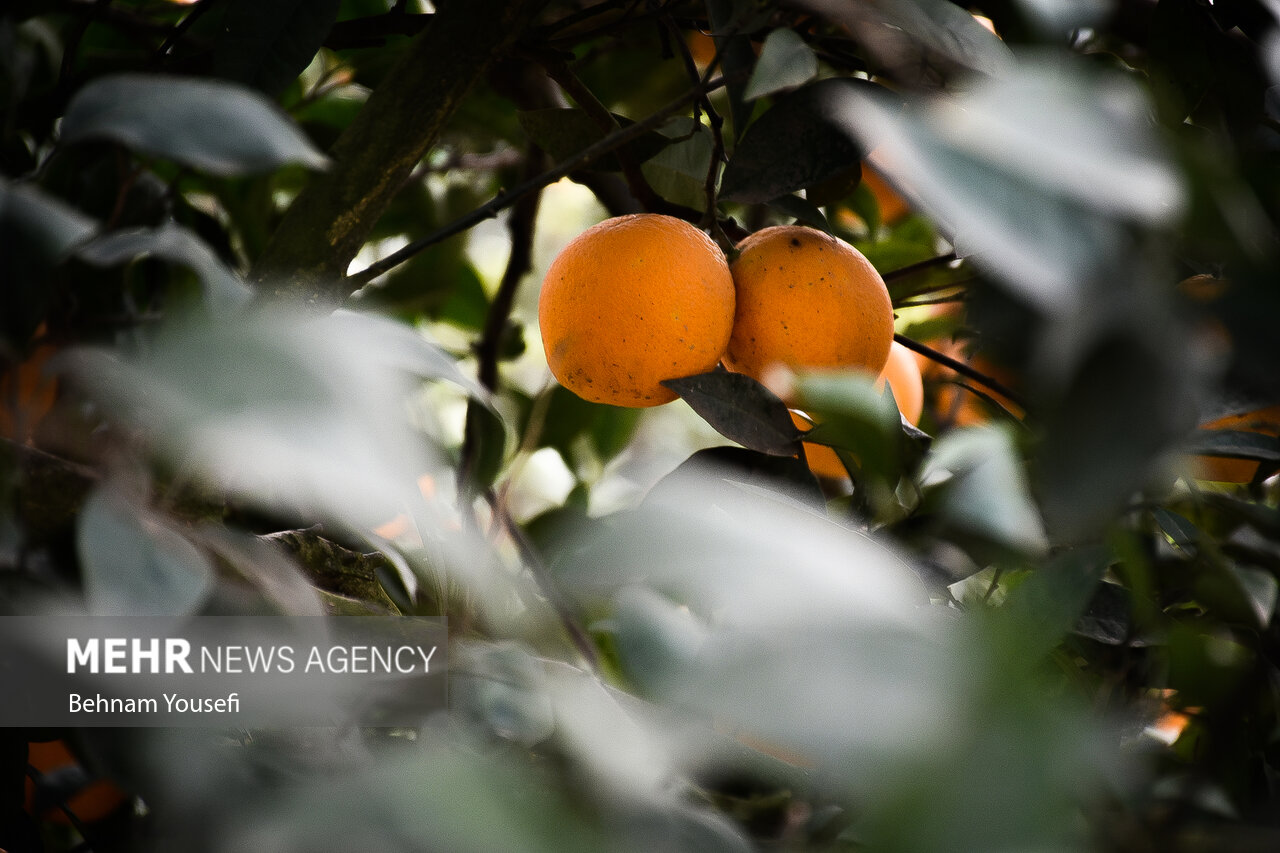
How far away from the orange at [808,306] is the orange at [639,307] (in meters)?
0.02

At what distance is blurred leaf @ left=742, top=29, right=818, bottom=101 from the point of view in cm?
35

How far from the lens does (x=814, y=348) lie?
0.52 metres

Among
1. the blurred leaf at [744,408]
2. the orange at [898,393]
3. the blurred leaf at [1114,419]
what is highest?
the blurred leaf at [1114,419]

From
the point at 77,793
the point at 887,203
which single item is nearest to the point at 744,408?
the point at 77,793

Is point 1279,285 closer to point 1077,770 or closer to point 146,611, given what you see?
point 1077,770

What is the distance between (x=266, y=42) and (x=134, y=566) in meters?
0.37

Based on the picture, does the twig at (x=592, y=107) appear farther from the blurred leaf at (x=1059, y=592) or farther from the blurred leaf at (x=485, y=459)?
the blurred leaf at (x=1059, y=592)

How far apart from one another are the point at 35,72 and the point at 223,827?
607mm

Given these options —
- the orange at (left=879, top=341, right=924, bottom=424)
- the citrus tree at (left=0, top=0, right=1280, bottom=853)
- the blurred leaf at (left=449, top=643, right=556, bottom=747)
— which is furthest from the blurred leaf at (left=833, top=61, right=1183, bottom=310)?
the orange at (left=879, top=341, right=924, bottom=424)

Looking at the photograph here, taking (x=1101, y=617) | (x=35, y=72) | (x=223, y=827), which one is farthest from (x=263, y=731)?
(x=35, y=72)

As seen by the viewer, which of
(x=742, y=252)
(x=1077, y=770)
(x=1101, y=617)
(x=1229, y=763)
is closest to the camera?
(x=1077, y=770)

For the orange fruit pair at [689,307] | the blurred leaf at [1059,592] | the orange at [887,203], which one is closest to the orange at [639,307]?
the orange fruit pair at [689,307]

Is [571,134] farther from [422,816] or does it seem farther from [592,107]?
[422,816]

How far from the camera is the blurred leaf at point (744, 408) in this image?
0.46 m
